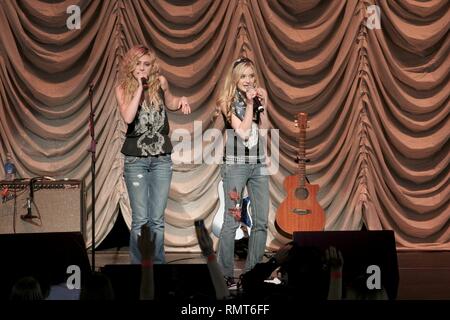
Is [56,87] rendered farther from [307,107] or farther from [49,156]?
[307,107]

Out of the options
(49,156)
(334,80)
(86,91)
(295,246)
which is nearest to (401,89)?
(334,80)

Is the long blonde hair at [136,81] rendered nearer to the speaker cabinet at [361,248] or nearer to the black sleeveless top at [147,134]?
the black sleeveless top at [147,134]

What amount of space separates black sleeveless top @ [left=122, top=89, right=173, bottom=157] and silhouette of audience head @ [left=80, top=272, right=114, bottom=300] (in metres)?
2.62

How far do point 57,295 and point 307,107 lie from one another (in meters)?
4.27

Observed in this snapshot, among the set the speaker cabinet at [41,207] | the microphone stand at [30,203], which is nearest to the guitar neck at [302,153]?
the speaker cabinet at [41,207]

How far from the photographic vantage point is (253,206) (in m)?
4.90

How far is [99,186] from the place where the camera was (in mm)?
6504

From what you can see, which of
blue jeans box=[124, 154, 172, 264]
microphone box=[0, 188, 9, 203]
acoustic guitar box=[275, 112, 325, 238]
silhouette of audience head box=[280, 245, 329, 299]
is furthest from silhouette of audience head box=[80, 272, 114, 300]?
microphone box=[0, 188, 9, 203]

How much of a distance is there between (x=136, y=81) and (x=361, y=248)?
2589 millimetres

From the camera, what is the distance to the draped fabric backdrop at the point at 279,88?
6.44m

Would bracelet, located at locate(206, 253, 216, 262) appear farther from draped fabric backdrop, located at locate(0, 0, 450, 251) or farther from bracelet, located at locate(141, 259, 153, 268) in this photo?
draped fabric backdrop, located at locate(0, 0, 450, 251)

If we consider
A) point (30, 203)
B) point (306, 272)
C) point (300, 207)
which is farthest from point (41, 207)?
point (306, 272)

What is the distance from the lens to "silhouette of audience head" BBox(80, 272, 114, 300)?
2.12m

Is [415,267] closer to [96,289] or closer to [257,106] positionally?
[257,106]
